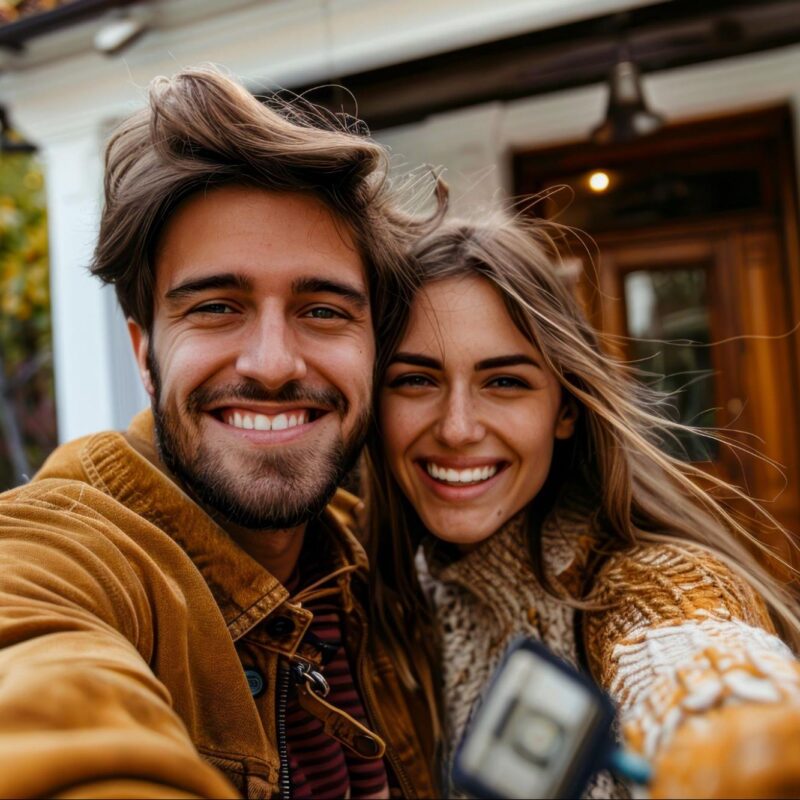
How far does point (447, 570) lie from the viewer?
2.15 meters

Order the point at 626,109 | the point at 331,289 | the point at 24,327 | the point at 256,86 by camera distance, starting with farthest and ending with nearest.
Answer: the point at 24,327 < the point at 256,86 < the point at 626,109 < the point at 331,289

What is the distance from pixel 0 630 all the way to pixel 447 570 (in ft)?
4.20

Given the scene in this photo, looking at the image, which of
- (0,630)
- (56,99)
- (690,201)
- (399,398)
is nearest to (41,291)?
(56,99)

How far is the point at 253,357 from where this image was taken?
5.70 feet

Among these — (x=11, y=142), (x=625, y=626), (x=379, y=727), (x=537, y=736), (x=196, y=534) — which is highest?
(x=11, y=142)

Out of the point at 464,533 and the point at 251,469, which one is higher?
the point at 251,469

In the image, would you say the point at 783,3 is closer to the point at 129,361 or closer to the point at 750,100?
the point at 750,100

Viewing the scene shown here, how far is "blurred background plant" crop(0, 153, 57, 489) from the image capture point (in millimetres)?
8453

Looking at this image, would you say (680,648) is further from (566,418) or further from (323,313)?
(323,313)

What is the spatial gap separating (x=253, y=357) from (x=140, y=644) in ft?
2.05

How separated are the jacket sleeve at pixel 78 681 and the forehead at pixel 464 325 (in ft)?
2.99

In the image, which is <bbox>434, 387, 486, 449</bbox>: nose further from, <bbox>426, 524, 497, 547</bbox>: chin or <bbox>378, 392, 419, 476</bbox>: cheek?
<bbox>426, 524, 497, 547</bbox>: chin

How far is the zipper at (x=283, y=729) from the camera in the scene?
61.0 inches

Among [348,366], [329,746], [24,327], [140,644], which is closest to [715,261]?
[348,366]
